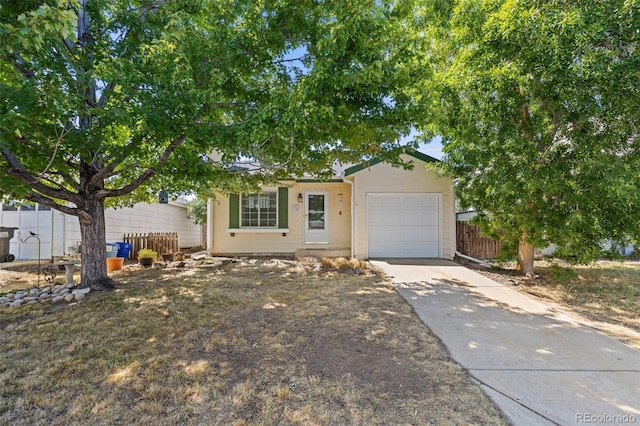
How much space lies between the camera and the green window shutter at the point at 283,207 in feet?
37.1

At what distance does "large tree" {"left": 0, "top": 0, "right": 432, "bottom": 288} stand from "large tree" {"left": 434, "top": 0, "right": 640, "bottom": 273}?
6.13 ft

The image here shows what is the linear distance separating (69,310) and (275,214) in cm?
702

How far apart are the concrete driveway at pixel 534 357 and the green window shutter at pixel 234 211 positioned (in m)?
6.99

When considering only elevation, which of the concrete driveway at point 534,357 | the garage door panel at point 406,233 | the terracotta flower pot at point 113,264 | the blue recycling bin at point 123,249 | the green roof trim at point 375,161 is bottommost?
the concrete driveway at point 534,357

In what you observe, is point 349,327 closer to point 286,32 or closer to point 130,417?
point 130,417

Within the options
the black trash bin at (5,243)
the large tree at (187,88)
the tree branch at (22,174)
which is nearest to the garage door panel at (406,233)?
the large tree at (187,88)

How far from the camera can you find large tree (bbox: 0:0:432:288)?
180 inches

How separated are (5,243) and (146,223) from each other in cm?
509

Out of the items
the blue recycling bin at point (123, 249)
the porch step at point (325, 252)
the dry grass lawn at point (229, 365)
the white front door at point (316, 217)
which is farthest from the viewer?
the white front door at point (316, 217)

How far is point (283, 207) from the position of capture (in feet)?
37.2

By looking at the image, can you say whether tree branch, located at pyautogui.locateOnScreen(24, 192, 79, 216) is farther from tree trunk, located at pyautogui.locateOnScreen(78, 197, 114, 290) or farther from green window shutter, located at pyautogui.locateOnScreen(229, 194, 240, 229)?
green window shutter, located at pyautogui.locateOnScreen(229, 194, 240, 229)

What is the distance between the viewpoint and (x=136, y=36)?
5750 mm

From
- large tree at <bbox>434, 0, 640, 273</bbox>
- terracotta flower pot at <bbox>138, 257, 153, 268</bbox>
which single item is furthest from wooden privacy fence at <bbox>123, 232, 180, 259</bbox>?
large tree at <bbox>434, 0, 640, 273</bbox>

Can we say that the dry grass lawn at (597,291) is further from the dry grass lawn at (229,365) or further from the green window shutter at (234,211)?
the green window shutter at (234,211)
